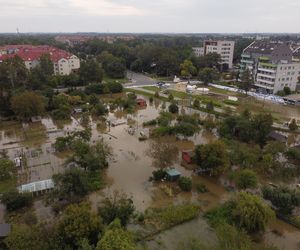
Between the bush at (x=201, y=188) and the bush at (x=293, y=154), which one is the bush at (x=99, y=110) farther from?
the bush at (x=293, y=154)

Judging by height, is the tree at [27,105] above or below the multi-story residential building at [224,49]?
below

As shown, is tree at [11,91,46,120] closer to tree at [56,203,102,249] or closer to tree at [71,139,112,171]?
tree at [71,139,112,171]

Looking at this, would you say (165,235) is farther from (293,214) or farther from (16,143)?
(16,143)

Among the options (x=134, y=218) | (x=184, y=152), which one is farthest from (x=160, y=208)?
(x=184, y=152)

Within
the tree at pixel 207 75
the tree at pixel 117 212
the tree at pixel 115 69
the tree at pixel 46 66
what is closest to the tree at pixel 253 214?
the tree at pixel 117 212

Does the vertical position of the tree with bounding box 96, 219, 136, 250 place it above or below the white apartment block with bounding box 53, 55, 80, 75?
below

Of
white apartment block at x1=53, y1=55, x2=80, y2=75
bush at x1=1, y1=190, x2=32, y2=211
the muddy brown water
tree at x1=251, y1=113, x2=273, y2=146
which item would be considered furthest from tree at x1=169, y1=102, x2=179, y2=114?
white apartment block at x1=53, y1=55, x2=80, y2=75
